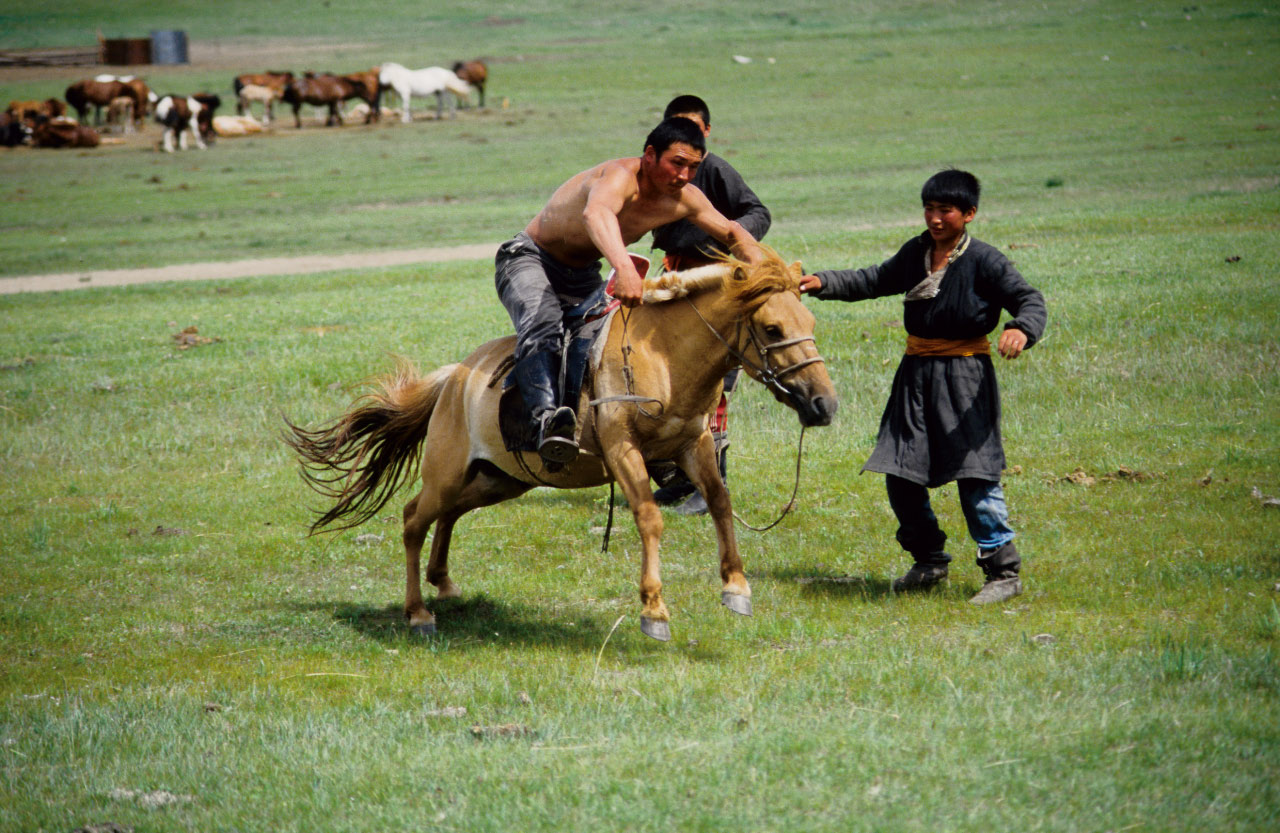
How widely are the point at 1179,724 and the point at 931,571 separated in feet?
8.25

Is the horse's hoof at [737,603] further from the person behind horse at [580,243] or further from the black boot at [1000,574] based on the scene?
the black boot at [1000,574]

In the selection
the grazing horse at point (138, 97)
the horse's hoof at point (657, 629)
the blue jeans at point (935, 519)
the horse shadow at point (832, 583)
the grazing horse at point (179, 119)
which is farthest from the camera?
the grazing horse at point (138, 97)

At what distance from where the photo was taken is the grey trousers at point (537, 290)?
21.2 ft

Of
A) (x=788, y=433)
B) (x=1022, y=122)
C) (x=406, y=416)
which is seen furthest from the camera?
(x=1022, y=122)

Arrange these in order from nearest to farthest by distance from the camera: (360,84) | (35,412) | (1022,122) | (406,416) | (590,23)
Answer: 1. (406,416)
2. (35,412)
3. (1022,122)
4. (360,84)
5. (590,23)

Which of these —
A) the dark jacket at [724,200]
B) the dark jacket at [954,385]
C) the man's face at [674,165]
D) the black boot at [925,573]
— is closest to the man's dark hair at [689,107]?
the dark jacket at [724,200]

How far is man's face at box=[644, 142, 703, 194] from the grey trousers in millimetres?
859

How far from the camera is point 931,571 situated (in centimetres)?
716

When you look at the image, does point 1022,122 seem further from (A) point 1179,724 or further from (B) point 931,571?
(A) point 1179,724

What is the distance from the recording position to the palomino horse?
595 centimetres

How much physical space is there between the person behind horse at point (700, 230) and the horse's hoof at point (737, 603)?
198 cm

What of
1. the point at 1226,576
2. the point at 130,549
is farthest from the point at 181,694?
the point at 1226,576

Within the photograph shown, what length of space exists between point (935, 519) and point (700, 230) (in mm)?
2538

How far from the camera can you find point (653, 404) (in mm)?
6207
